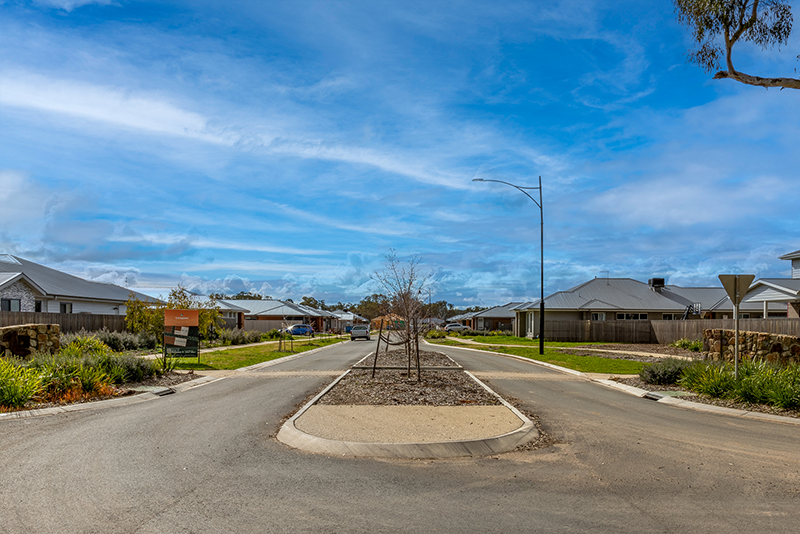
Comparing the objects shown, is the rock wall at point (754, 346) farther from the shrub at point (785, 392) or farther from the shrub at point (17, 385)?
the shrub at point (17, 385)

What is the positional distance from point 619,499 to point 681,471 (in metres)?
1.67

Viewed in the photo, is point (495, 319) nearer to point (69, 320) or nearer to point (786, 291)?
point (786, 291)

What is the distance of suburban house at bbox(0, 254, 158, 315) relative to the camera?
32.0 m

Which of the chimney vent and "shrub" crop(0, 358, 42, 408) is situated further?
the chimney vent

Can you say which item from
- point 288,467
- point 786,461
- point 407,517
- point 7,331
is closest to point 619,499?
point 407,517

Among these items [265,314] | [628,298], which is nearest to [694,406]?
[628,298]

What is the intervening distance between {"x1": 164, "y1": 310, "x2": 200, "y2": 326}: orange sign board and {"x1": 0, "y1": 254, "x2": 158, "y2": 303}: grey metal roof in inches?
509

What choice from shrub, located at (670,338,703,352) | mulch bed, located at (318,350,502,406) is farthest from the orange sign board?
shrub, located at (670,338,703,352)

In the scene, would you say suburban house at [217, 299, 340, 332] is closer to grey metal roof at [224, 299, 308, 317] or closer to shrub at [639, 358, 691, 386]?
grey metal roof at [224, 299, 308, 317]

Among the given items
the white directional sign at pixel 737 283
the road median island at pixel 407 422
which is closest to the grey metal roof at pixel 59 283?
the road median island at pixel 407 422

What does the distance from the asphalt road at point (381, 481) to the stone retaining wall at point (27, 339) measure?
8142 millimetres

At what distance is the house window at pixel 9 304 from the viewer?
31.4 metres

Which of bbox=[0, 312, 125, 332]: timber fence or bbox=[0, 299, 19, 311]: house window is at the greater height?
bbox=[0, 299, 19, 311]: house window

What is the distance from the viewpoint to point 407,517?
5512mm
